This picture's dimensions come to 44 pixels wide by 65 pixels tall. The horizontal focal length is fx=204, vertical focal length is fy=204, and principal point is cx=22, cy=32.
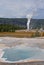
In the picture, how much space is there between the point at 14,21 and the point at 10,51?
47.1 feet

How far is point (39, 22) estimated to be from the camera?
18.3 meters

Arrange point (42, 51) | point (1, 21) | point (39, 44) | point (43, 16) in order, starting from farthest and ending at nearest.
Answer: point (1, 21), point (43, 16), point (39, 44), point (42, 51)

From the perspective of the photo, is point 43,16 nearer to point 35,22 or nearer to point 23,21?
point 35,22

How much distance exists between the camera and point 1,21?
64.9 feet

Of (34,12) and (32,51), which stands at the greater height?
(34,12)

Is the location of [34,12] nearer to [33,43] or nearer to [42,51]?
[33,43]

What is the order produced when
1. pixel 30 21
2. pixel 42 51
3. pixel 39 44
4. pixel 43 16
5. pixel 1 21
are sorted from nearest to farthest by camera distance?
pixel 42 51 → pixel 39 44 → pixel 43 16 → pixel 30 21 → pixel 1 21

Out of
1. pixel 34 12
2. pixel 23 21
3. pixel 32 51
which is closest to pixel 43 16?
pixel 34 12

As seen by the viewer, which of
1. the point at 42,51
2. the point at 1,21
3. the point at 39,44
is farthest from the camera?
the point at 1,21

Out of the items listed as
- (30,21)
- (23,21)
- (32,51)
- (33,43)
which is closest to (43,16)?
(30,21)

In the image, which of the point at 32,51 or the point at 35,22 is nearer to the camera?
the point at 32,51

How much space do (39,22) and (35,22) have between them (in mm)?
609

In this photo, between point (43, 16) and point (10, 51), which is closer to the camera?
point (10, 51)

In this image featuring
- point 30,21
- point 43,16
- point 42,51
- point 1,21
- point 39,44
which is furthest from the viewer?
point 1,21
